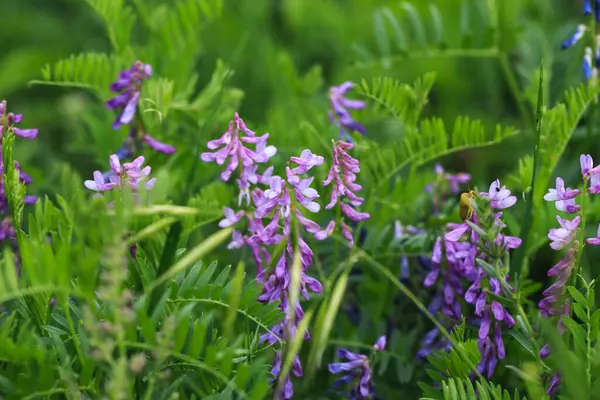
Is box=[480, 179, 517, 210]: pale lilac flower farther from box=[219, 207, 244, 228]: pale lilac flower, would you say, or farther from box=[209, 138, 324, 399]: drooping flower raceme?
box=[219, 207, 244, 228]: pale lilac flower

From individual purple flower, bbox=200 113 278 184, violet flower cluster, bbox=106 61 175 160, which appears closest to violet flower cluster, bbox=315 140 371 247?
individual purple flower, bbox=200 113 278 184

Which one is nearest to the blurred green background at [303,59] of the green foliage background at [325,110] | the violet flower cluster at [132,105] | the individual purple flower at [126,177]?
the green foliage background at [325,110]

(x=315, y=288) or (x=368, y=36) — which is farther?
(x=368, y=36)

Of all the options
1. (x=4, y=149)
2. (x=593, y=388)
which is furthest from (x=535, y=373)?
(x=4, y=149)

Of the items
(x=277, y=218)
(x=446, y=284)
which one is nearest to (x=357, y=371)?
(x=446, y=284)

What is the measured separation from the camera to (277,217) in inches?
56.2

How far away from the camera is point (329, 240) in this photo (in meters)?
1.95

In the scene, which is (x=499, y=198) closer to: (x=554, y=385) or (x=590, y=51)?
(x=554, y=385)

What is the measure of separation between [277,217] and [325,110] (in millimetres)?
862

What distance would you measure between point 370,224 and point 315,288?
417mm

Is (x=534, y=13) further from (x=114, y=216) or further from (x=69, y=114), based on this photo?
(x=114, y=216)

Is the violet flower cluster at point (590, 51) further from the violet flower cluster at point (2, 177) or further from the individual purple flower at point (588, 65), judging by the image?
the violet flower cluster at point (2, 177)

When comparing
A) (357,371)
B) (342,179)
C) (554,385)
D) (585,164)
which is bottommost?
(357,371)

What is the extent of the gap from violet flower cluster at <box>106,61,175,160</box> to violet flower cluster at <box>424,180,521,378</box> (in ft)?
2.15
